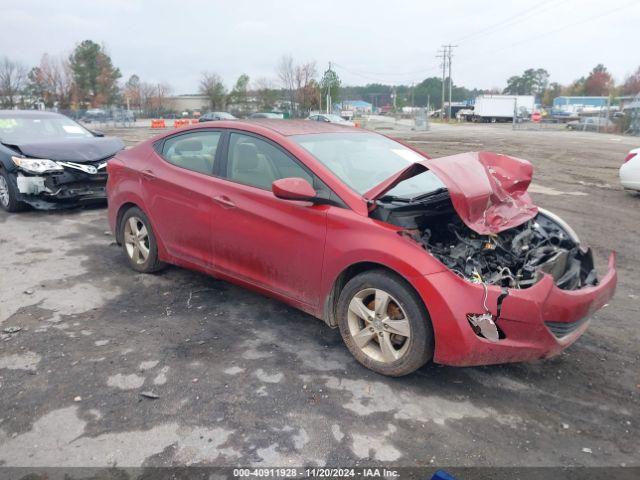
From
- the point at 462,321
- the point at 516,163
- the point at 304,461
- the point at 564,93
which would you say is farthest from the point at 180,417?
the point at 564,93

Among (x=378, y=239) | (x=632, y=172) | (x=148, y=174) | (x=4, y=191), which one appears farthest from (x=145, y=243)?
(x=632, y=172)

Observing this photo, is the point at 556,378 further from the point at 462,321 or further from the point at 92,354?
the point at 92,354

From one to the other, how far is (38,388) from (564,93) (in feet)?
354

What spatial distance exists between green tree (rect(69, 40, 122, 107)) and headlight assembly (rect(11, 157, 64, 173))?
70.4 meters

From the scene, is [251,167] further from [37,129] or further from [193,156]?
[37,129]

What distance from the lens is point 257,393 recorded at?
3178 mm

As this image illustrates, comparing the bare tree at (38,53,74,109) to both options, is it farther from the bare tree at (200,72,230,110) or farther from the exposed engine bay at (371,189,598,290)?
the exposed engine bay at (371,189,598,290)

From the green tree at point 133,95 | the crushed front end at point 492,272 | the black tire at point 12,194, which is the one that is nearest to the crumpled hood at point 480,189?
the crushed front end at point 492,272

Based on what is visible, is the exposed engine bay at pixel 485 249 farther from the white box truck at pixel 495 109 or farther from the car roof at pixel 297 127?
the white box truck at pixel 495 109

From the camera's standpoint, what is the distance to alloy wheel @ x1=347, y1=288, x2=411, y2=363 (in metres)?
3.21

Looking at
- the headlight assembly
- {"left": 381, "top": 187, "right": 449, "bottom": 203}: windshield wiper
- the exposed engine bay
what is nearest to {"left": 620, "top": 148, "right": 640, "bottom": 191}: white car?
Answer: the exposed engine bay

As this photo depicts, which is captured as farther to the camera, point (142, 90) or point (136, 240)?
point (142, 90)

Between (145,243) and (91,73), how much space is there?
252 feet

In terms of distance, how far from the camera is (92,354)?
367 centimetres
